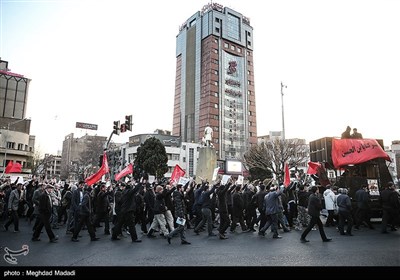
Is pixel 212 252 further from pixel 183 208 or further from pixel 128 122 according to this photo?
pixel 128 122

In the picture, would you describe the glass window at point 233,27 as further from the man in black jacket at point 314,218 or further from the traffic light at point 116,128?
the man in black jacket at point 314,218

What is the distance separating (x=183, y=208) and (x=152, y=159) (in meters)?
37.2

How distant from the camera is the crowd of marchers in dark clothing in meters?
9.33

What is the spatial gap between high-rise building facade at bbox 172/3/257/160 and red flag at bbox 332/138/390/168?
228ft

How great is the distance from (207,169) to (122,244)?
18.1 metres

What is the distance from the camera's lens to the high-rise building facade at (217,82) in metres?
85.3

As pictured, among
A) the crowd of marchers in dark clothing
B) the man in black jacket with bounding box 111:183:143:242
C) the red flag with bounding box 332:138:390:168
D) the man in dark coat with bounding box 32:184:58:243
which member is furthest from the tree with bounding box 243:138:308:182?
the man in dark coat with bounding box 32:184:58:243

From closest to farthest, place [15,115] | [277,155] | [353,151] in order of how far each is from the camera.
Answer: [353,151] < [277,155] < [15,115]

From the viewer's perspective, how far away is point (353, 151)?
42.9 feet

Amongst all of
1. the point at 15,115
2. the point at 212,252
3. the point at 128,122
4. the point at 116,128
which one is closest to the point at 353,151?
the point at 212,252

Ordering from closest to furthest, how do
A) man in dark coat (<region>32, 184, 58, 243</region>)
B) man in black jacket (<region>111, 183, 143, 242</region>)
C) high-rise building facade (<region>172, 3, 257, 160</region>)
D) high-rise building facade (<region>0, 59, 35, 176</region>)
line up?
1. man in dark coat (<region>32, 184, 58, 243</region>)
2. man in black jacket (<region>111, 183, 143, 242</region>)
3. high-rise building facade (<region>0, 59, 35, 176</region>)
4. high-rise building facade (<region>172, 3, 257, 160</region>)

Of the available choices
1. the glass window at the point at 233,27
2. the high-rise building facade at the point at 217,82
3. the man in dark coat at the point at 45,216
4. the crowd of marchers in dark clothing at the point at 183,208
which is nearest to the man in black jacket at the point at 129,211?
the crowd of marchers in dark clothing at the point at 183,208

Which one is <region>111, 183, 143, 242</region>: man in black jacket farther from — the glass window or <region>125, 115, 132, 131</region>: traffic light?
the glass window
